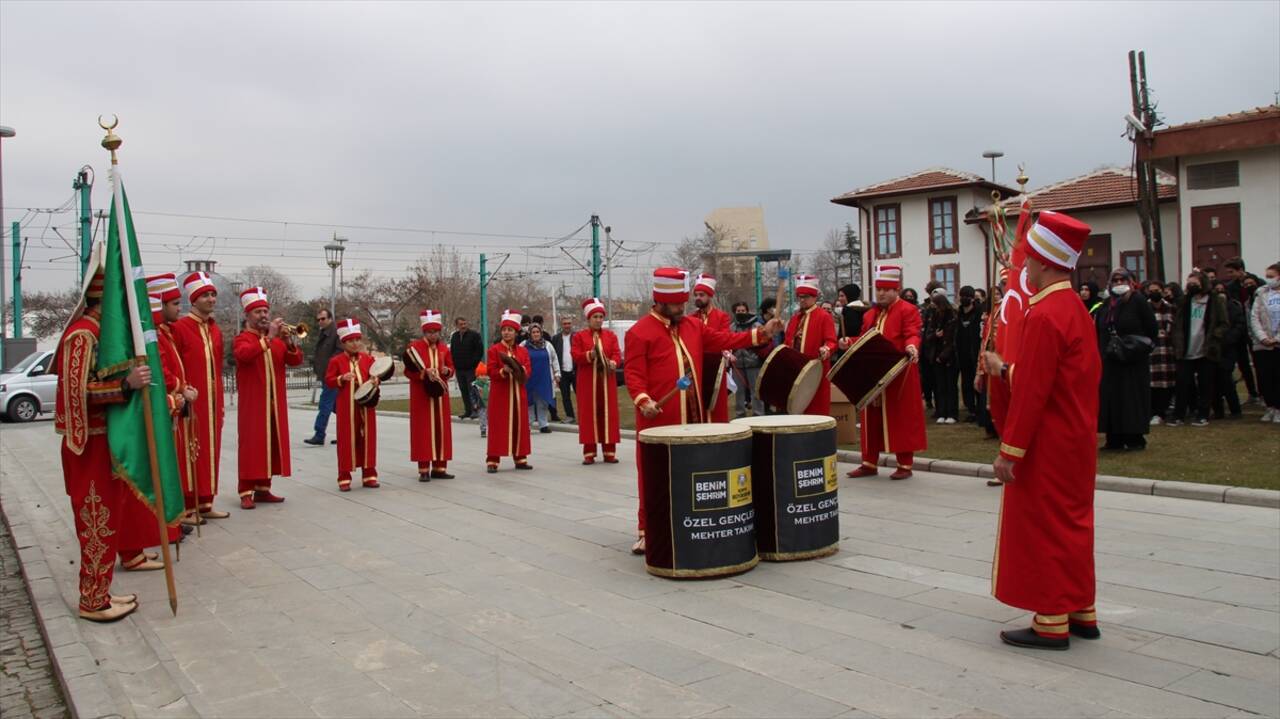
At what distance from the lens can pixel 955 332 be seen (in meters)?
13.9

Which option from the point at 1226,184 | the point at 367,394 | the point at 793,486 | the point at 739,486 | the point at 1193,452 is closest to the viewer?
the point at 739,486

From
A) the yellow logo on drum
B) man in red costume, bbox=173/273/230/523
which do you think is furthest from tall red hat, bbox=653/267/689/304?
man in red costume, bbox=173/273/230/523

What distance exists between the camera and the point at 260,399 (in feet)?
33.7

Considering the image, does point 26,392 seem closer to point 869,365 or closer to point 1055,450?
point 869,365

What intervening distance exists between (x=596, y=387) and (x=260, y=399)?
4416 millimetres

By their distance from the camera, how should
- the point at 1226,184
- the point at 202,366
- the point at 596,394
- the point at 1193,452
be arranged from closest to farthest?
the point at 202,366, the point at 1193,452, the point at 596,394, the point at 1226,184

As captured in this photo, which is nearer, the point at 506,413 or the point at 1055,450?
the point at 1055,450

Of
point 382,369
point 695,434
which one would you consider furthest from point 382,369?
point 695,434

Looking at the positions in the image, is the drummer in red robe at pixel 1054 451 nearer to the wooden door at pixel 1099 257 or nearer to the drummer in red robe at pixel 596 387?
the drummer in red robe at pixel 596 387

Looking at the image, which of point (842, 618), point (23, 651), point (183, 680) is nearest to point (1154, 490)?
point (842, 618)

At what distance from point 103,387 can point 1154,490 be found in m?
8.50

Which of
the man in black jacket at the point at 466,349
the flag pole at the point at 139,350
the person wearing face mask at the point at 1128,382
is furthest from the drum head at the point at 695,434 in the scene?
the man in black jacket at the point at 466,349

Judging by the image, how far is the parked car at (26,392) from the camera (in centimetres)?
2533

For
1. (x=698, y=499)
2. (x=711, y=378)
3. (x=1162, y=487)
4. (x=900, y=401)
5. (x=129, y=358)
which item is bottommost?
(x=1162, y=487)
